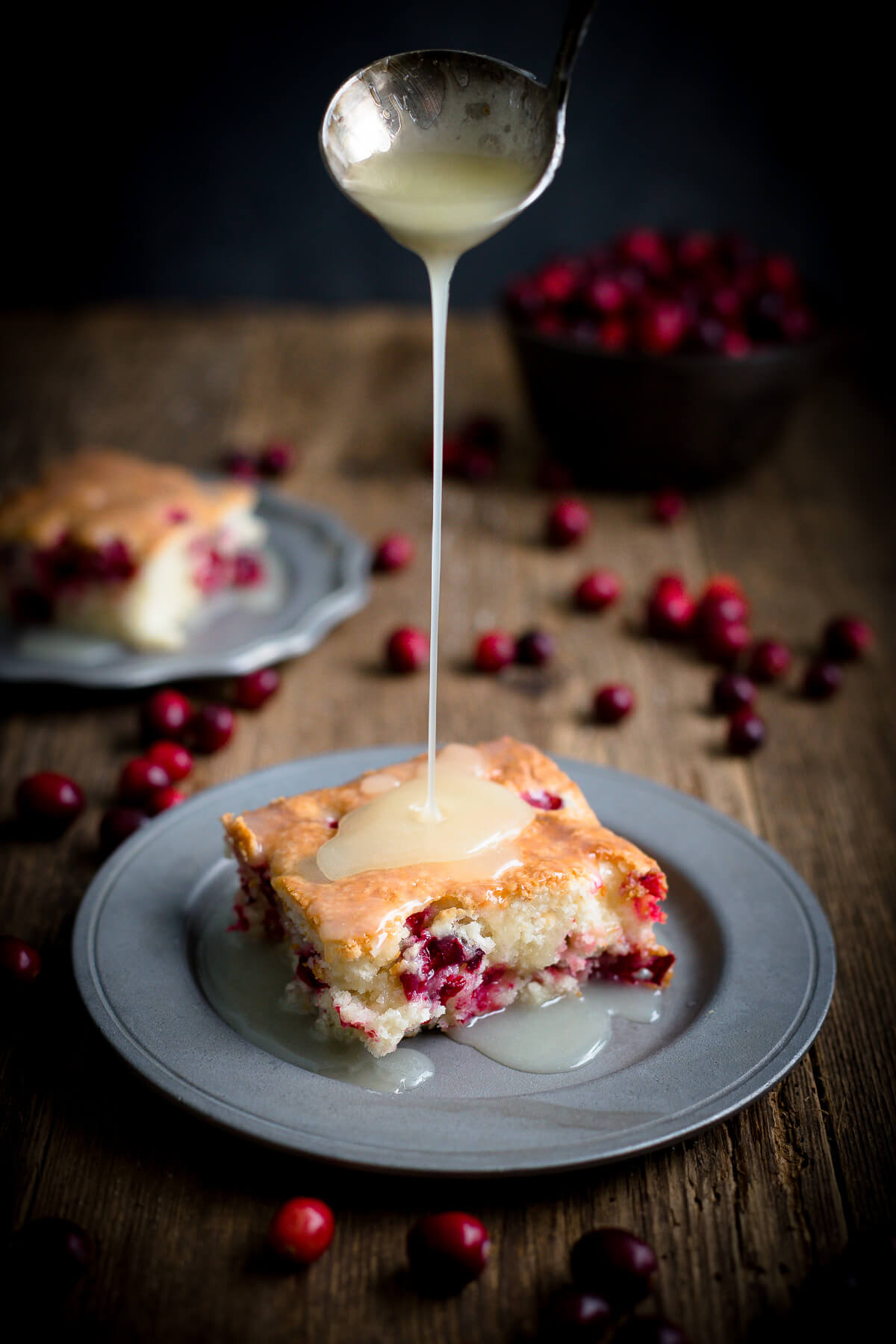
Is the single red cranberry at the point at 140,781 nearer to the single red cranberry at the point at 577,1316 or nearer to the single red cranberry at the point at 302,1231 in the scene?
the single red cranberry at the point at 302,1231

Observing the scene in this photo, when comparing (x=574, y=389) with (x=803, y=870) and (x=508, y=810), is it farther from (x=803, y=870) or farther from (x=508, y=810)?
(x=508, y=810)

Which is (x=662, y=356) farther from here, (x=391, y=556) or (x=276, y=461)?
(x=276, y=461)

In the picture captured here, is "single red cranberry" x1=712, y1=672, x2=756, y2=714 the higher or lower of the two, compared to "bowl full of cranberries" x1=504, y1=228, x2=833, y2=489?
lower

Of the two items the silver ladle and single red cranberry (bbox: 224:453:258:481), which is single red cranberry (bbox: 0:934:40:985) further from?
single red cranberry (bbox: 224:453:258:481)

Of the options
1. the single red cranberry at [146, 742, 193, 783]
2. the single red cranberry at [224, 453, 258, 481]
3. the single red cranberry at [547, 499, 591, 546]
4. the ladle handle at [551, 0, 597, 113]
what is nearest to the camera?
the ladle handle at [551, 0, 597, 113]

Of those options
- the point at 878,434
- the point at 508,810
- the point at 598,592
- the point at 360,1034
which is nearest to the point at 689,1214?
the point at 360,1034

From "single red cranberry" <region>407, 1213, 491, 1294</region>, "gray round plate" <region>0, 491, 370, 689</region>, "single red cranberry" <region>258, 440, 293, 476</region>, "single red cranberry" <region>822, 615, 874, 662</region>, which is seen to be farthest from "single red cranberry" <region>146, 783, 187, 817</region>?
"single red cranberry" <region>258, 440, 293, 476</region>
